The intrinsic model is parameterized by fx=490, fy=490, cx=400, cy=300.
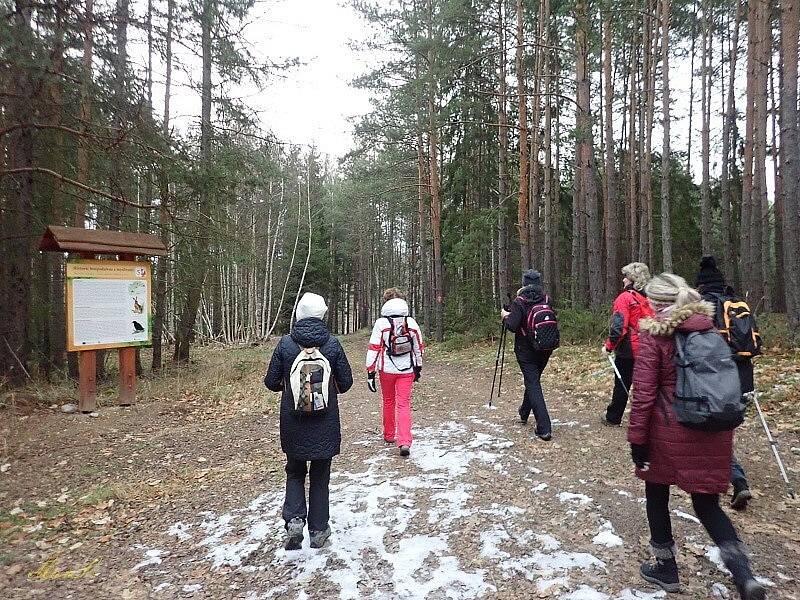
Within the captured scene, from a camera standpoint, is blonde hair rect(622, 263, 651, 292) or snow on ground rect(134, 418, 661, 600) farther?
blonde hair rect(622, 263, 651, 292)

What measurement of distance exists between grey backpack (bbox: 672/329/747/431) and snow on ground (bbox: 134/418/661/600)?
116 cm

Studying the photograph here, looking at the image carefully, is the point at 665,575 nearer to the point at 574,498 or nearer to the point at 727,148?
the point at 574,498

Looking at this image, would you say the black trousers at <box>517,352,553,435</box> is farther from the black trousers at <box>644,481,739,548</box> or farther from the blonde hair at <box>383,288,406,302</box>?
the black trousers at <box>644,481,739,548</box>

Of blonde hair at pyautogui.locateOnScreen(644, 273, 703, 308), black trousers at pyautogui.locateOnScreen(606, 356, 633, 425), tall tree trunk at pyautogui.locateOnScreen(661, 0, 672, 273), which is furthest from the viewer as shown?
tall tree trunk at pyautogui.locateOnScreen(661, 0, 672, 273)

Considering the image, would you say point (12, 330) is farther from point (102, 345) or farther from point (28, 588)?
point (28, 588)

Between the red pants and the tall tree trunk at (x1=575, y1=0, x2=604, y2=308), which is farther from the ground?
the tall tree trunk at (x1=575, y1=0, x2=604, y2=308)

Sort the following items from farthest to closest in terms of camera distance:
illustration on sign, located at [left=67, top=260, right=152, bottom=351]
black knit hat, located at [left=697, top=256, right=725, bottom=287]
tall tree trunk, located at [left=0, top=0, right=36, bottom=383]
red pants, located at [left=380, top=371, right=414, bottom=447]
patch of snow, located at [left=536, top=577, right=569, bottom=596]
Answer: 1. tall tree trunk, located at [left=0, top=0, right=36, bottom=383]
2. illustration on sign, located at [left=67, top=260, right=152, bottom=351]
3. red pants, located at [left=380, top=371, right=414, bottom=447]
4. black knit hat, located at [left=697, top=256, right=725, bottom=287]
5. patch of snow, located at [left=536, top=577, right=569, bottom=596]

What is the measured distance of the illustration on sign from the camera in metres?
7.45

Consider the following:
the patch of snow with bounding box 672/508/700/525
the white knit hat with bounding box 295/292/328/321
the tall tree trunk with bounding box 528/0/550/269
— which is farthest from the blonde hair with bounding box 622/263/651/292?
the tall tree trunk with bounding box 528/0/550/269

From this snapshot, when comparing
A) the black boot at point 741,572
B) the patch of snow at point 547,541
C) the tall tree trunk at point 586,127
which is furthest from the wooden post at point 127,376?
the tall tree trunk at point 586,127

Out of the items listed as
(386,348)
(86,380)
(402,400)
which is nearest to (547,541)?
(402,400)

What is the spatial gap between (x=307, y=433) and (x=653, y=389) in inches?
89.7

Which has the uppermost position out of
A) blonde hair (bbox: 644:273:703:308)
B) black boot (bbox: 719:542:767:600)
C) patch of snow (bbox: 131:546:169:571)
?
blonde hair (bbox: 644:273:703:308)

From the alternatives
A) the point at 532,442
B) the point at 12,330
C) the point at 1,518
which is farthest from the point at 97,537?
the point at 12,330
